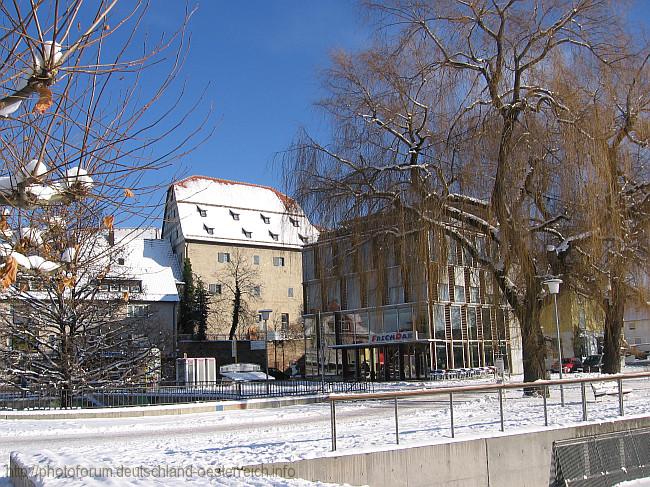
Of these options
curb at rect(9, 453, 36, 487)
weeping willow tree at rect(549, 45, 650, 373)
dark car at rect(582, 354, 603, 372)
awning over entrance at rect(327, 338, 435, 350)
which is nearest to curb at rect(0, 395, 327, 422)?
weeping willow tree at rect(549, 45, 650, 373)

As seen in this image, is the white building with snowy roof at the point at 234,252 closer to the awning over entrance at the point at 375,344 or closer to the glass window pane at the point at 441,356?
the awning over entrance at the point at 375,344

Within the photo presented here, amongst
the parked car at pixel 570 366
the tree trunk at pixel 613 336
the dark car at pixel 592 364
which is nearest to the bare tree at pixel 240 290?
the parked car at pixel 570 366

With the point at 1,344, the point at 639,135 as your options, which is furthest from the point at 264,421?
the point at 1,344

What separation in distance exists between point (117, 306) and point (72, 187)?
26076 mm

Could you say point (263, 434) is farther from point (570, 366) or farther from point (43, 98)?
point (570, 366)

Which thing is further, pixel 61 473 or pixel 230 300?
pixel 230 300

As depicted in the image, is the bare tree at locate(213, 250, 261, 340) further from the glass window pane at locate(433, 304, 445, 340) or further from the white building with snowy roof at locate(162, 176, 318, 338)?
the glass window pane at locate(433, 304, 445, 340)

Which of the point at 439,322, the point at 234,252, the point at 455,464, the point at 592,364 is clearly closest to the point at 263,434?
the point at 455,464

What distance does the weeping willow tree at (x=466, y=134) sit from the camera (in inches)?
792

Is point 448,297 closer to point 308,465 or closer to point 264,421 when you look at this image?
point 264,421

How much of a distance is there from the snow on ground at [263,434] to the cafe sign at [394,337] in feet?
78.5

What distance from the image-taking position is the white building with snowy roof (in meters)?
72.6

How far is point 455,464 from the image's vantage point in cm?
1243

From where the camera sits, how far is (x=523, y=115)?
20328 mm
